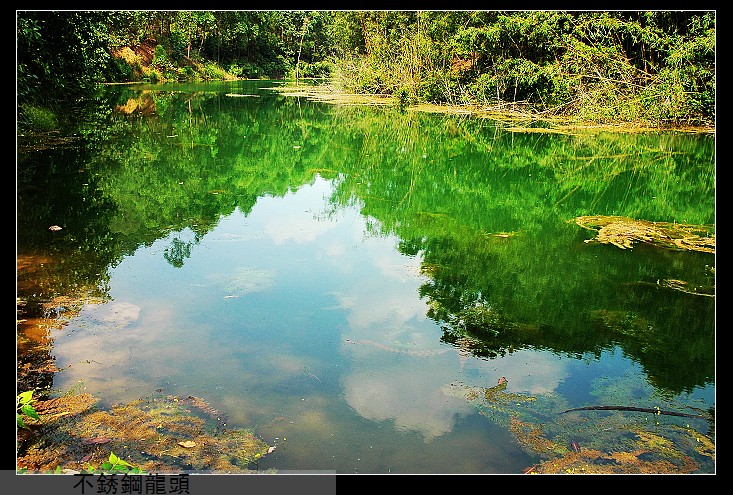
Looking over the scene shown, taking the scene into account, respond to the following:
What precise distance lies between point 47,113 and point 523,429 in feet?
34.5

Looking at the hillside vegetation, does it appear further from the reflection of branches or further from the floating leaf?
the floating leaf

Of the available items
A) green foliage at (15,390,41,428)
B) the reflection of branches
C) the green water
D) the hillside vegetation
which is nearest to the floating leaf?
green foliage at (15,390,41,428)

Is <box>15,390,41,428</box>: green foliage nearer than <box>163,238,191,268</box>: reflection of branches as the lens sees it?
Yes

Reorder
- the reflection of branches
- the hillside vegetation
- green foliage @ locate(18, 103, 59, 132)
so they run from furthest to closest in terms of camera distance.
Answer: green foliage @ locate(18, 103, 59, 132) < the hillside vegetation < the reflection of branches

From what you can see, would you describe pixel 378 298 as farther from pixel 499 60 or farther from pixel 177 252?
pixel 499 60

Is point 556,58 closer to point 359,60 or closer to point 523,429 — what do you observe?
point 359,60

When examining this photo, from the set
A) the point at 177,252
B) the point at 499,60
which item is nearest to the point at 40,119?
the point at 177,252

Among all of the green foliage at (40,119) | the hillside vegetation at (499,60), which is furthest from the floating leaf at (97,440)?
the green foliage at (40,119)

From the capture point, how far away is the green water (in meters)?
3.08

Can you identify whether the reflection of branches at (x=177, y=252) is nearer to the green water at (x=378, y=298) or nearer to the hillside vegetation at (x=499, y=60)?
the green water at (x=378, y=298)

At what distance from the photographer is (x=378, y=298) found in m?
4.50

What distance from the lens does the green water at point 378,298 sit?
3.08 m

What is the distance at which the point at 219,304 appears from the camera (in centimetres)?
428

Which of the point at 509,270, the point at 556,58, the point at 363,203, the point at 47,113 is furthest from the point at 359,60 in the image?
the point at 509,270
